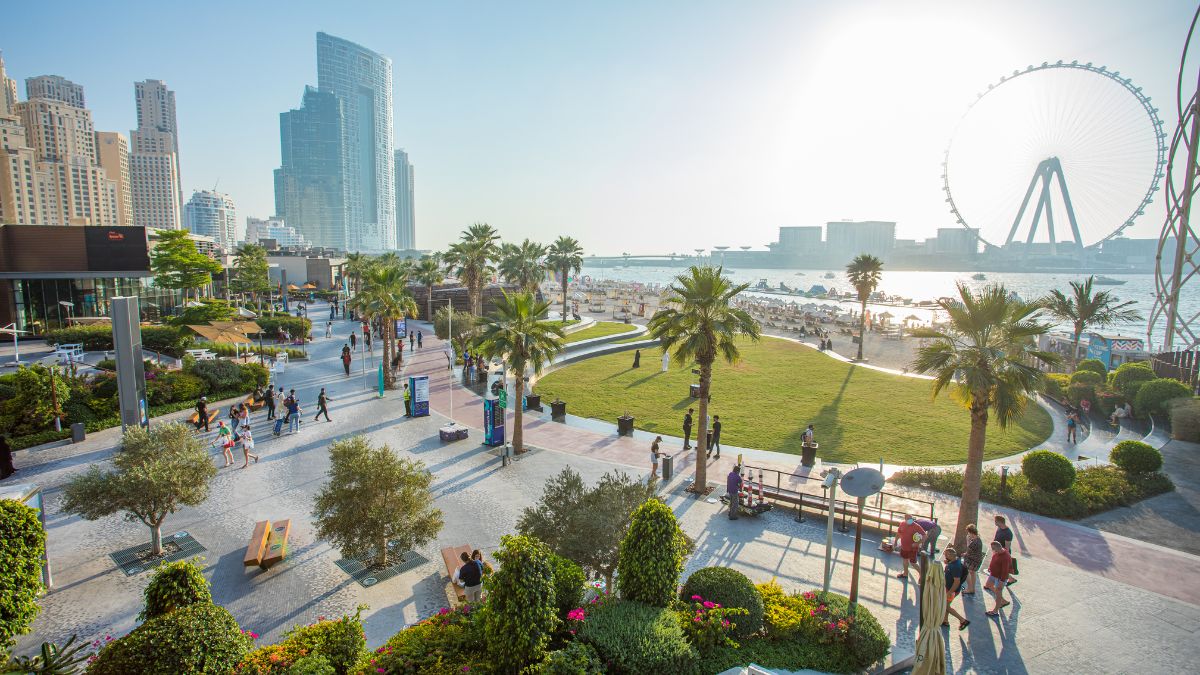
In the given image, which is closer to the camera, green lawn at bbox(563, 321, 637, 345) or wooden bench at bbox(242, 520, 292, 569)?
wooden bench at bbox(242, 520, 292, 569)

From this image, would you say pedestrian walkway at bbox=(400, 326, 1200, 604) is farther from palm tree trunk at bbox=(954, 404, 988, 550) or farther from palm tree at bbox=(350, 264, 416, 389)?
palm tree at bbox=(350, 264, 416, 389)

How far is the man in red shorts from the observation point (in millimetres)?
12094

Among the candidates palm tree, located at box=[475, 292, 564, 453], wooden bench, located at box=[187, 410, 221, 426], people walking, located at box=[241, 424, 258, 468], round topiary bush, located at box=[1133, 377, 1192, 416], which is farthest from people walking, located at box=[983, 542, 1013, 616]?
wooden bench, located at box=[187, 410, 221, 426]

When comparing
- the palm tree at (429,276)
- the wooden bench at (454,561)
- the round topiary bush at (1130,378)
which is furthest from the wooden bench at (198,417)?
the round topiary bush at (1130,378)

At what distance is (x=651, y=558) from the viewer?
27.2ft

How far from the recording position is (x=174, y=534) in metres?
13.6

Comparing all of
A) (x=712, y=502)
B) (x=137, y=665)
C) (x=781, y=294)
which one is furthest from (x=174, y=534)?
(x=781, y=294)

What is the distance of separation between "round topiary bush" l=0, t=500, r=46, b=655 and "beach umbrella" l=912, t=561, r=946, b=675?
12.8 meters

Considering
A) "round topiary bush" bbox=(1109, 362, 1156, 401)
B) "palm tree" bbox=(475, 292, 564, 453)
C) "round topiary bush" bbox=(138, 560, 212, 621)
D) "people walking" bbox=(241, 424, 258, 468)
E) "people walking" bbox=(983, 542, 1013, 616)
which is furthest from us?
"round topiary bush" bbox=(1109, 362, 1156, 401)

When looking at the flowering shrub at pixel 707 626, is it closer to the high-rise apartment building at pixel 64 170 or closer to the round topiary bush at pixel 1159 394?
the round topiary bush at pixel 1159 394

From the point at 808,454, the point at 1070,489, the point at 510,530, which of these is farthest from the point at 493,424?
the point at 1070,489

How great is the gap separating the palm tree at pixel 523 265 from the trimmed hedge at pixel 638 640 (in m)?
46.9

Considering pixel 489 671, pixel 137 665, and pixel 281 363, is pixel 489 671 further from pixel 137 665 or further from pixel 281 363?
pixel 281 363

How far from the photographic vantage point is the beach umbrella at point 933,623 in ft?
25.2
